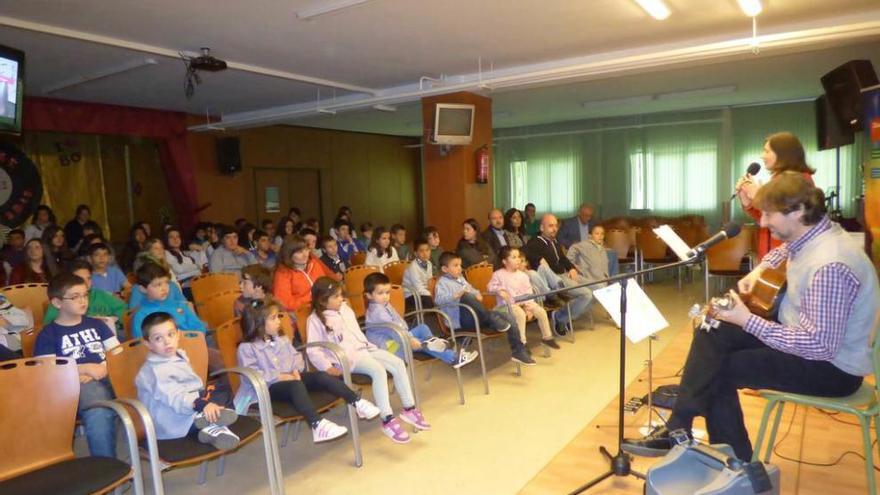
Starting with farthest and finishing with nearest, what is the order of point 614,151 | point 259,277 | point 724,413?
point 614,151, point 259,277, point 724,413

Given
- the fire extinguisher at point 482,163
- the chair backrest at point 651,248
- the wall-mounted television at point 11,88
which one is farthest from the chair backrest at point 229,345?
the chair backrest at point 651,248

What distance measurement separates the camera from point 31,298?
12.8 ft

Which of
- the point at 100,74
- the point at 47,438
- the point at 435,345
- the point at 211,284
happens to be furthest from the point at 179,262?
the point at 47,438

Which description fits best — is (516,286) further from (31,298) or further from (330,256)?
(31,298)

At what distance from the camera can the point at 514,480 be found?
285 cm

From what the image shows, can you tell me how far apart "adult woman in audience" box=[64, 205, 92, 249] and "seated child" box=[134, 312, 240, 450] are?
6288 millimetres

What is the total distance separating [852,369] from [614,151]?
33.6 ft

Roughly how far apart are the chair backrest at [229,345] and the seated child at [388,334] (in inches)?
37.1

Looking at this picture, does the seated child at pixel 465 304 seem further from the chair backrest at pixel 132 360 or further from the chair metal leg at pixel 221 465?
the chair backrest at pixel 132 360

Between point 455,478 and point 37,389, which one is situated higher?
point 37,389

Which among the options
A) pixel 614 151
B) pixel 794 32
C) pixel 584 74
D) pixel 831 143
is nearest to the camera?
pixel 794 32

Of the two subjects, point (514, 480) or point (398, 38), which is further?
point (398, 38)

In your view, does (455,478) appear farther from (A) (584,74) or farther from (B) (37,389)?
(A) (584,74)

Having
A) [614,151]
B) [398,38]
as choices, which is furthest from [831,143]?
[398,38]
